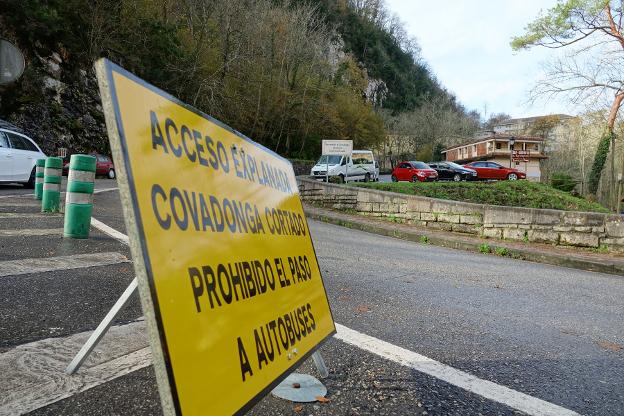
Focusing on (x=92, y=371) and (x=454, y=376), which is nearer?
(x=92, y=371)

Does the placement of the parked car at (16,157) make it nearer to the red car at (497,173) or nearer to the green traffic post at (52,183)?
the green traffic post at (52,183)

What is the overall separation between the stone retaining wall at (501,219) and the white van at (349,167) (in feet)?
43.5

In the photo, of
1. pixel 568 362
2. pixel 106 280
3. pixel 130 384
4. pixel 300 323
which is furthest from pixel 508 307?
pixel 106 280

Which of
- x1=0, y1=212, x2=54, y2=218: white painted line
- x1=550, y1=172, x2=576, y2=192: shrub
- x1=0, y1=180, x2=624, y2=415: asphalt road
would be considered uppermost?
x1=0, y1=212, x2=54, y2=218: white painted line

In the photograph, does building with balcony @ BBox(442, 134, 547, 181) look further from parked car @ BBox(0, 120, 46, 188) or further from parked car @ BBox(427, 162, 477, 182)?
parked car @ BBox(0, 120, 46, 188)

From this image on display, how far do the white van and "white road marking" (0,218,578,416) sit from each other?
79.5 ft

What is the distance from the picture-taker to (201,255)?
1.51 m

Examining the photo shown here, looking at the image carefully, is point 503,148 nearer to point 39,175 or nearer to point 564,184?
point 564,184

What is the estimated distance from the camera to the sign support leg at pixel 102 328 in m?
1.99

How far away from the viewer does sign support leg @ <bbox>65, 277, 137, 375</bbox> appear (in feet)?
6.53

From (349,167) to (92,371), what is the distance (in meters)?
27.5

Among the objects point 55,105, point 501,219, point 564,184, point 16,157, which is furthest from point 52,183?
point 564,184

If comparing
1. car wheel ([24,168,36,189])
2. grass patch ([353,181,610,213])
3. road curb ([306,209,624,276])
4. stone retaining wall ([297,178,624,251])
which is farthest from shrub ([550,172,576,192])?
car wheel ([24,168,36,189])

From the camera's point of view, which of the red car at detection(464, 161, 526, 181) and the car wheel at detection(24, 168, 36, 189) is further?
the red car at detection(464, 161, 526, 181)
